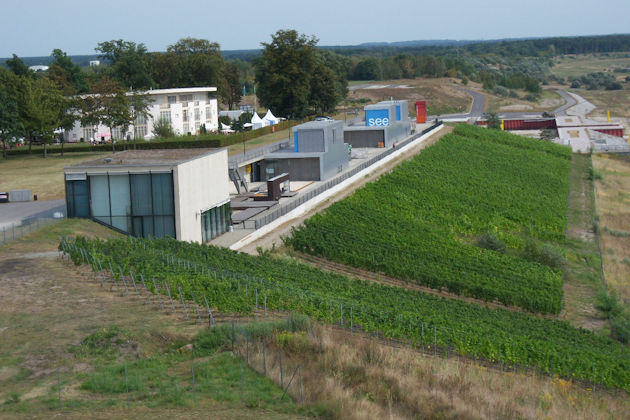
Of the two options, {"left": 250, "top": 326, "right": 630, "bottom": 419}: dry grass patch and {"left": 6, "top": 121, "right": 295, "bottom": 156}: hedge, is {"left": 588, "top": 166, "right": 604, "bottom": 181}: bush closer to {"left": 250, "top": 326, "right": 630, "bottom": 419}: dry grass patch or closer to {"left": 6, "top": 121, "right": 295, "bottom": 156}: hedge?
{"left": 6, "top": 121, "right": 295, "bottom": 156}: hedge

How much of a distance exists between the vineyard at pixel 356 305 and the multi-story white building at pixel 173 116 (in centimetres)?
4257

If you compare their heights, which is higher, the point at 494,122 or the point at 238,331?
the point at 494,122

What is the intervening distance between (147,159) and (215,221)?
419 cm

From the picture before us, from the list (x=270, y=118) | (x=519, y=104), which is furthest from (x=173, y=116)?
(x=519, y=104)

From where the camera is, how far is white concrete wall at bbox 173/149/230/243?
114 ft

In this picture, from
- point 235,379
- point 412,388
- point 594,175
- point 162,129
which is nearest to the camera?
point 235,379

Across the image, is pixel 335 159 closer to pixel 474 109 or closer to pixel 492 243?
pixel 492 243

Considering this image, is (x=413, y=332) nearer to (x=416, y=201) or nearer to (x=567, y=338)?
(x=567, y=338)

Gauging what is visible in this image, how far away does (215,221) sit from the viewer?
125 feet

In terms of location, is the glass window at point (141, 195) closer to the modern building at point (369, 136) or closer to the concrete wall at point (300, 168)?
the concrete wall at point (300, 168)

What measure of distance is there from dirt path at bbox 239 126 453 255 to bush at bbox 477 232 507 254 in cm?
910

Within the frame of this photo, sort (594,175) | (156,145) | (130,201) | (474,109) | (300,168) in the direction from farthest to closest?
(474,109), (594,175), (156,145), (300,168), (130,201)

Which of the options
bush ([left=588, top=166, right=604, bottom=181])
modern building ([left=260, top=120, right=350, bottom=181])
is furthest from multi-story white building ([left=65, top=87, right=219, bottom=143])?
bush ([left=588, top=166, right=604, bottom=181])

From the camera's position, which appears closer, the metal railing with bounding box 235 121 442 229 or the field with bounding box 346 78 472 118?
the metal railing with bounding box 235 121 442 229
